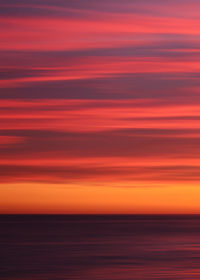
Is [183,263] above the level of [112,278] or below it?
above

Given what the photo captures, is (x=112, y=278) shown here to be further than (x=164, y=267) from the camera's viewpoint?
No

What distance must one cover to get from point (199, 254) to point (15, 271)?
43.7 feet

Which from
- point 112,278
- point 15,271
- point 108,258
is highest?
point 108,258

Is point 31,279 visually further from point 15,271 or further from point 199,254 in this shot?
point 199,254

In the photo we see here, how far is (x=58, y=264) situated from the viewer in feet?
97.1

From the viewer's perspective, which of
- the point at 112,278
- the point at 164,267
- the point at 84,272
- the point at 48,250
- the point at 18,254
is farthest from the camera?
the point at 48,250

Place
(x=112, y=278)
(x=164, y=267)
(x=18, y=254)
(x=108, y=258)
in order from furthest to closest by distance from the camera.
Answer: (x=18, y=254) < (x=108, y=258) < (x=164, y=267) < (x=112, y=278)

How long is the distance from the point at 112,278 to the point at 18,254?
12.5 metres

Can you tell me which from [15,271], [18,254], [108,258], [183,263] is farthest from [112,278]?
[18,254]

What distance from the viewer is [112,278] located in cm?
2411

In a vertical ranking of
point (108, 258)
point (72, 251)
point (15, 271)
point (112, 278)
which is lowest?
point (112, 278)

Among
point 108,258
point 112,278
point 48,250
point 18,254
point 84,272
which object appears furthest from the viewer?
point 48,250

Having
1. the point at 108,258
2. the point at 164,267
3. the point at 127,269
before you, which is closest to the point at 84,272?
the point at 127,269

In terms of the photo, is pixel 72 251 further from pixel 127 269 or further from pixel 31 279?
pixel 31 279
